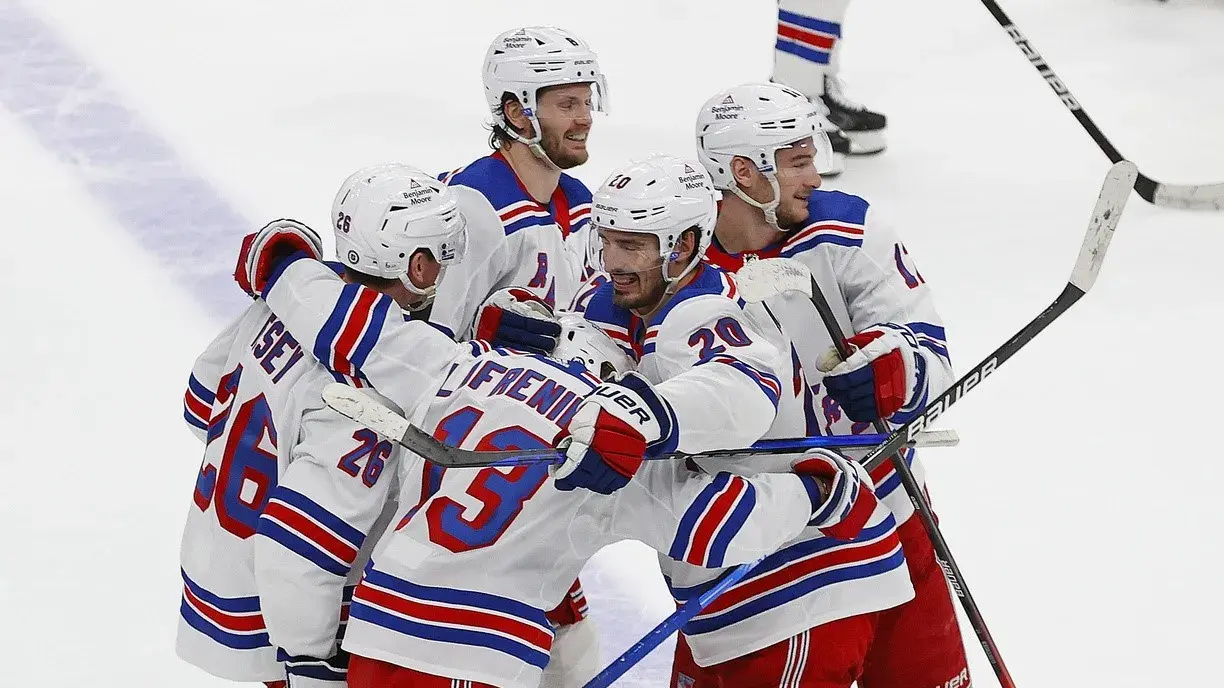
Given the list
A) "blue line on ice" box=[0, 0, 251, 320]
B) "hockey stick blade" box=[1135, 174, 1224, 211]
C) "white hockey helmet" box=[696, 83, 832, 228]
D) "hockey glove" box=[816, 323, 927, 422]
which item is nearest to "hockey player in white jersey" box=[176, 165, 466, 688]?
"white hockey helmet" box=[696, 83, 832, 228]

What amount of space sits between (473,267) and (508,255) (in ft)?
0.21

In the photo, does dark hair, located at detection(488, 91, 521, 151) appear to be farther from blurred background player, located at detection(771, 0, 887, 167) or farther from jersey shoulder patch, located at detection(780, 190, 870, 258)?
blurred background player, located at detection(771, 0, 887, 167)

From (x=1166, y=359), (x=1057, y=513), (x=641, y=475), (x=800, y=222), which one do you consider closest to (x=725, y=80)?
(x=1166, y=359)

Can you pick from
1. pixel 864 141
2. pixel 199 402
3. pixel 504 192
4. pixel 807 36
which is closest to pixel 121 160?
pixel 807 36

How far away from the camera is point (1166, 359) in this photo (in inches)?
159

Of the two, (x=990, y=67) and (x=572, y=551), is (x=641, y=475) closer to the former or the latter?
(x=572, y=551)

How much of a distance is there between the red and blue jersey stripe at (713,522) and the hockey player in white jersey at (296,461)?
15.3 inches

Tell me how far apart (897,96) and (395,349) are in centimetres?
380

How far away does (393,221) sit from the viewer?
86.5 inches

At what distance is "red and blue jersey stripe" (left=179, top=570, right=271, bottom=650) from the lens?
2283mm

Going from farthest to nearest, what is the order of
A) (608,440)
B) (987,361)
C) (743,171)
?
(743,171)
(987,361)
(608,440)

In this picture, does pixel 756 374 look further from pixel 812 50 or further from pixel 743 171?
pixel 812 50

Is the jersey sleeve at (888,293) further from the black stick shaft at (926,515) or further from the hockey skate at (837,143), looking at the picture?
the hockey skate at (837,143)

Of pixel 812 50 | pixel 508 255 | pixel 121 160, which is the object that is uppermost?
pixel 508 255
